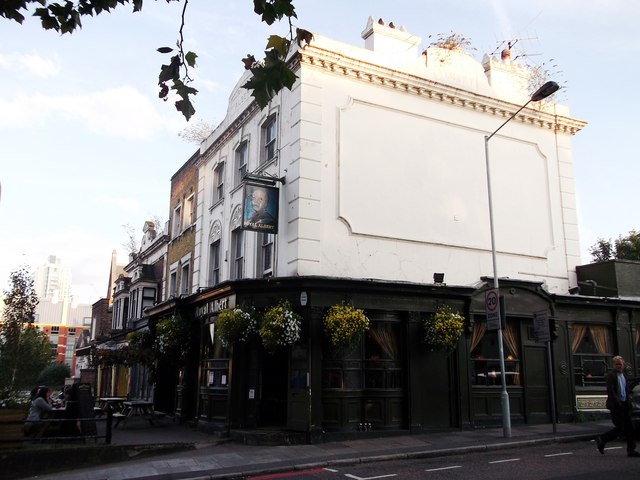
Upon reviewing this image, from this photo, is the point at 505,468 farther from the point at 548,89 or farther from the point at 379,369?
the point at 548,89

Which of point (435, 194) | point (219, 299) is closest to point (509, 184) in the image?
point (435, 194)

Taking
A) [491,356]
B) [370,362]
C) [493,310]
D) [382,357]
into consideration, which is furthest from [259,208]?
[491,356]

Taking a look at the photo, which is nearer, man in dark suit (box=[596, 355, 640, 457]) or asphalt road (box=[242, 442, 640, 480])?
asphalt road (box=[242, 442, 640, 480])

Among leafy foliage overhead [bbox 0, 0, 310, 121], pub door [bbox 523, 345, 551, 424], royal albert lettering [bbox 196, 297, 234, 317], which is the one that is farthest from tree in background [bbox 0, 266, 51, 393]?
pub door [bbox 523, 345, 551, 424]

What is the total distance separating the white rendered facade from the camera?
15.9 meters

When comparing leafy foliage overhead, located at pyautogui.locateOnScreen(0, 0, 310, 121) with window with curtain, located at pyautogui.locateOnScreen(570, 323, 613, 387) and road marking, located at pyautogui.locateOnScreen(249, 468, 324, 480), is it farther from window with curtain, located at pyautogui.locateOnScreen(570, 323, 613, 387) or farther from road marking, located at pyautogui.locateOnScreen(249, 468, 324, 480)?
window with curtain, located at pyautogui.locateOnScreen(570, 323, 613, 387)

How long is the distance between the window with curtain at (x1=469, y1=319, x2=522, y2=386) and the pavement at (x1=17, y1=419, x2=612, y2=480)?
55.9 inches

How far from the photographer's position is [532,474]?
9789 millimetres

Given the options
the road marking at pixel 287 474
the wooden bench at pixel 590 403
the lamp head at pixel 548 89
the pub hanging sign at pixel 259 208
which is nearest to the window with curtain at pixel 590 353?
the wooden bench at pixel 590 403

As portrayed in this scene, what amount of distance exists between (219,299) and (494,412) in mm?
8406

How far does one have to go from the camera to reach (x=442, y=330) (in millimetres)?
15258

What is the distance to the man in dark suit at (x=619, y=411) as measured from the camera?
10883mm

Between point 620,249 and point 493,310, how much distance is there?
749 inches

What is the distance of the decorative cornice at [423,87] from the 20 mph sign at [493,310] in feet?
22.5
